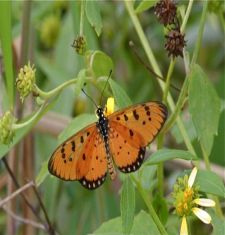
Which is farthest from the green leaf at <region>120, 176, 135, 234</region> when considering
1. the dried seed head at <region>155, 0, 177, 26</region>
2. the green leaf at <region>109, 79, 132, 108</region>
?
the dried seed head at <region>155, 0, 177, 26</region>

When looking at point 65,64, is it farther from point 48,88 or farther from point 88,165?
point 88,165

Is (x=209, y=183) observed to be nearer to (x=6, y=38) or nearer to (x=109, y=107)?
(x=109, y=107)

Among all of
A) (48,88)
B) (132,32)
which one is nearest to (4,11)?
(48,88)

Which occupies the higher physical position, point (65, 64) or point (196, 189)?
point (65, 64)

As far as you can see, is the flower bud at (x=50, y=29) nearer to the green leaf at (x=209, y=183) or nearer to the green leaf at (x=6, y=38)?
the green leaf at (x=6, y=38)

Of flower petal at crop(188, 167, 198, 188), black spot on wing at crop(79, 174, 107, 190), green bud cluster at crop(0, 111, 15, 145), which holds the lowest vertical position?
flower petal at crop(188, 167, 198, 188)

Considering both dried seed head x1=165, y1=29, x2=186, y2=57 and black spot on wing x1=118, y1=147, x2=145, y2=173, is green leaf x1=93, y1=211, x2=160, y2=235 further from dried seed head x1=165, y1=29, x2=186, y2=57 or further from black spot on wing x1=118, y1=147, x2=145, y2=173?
dried seed head x1=165, y1=29, x2=186, y2=57
